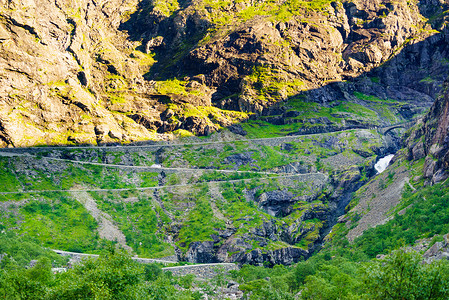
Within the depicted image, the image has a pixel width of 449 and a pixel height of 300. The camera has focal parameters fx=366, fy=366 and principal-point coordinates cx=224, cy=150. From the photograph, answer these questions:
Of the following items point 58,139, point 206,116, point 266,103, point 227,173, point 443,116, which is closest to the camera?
point 443,116

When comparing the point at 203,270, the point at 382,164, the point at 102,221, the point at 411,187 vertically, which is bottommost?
the point at 382,164

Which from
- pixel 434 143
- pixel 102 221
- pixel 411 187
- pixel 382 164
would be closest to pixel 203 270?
pixel 102 221

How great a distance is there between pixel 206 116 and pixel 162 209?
78810mm

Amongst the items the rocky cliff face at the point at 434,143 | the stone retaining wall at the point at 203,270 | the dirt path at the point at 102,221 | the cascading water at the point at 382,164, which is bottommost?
the cascading water at the point at 382,164

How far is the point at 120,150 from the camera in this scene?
149m

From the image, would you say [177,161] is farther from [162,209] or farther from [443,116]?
[443,116]

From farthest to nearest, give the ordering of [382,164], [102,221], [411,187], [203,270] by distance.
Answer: [382,164]
[102,221]
[411,187]
[203,270]

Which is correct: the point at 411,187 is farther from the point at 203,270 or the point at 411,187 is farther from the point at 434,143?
the point at 203,270

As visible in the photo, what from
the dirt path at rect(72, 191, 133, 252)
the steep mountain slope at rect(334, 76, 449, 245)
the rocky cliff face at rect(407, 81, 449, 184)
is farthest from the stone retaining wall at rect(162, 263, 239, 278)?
the rocky cliff face at rect(407, 81, 449, 184)

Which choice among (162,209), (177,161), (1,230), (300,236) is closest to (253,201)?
(300,236)

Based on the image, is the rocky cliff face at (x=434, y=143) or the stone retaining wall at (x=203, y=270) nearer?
the stone retaining wall at (x=203, y=270)

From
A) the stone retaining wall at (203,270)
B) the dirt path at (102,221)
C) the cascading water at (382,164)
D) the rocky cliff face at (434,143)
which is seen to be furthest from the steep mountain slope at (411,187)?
the dirt path at (102,221)

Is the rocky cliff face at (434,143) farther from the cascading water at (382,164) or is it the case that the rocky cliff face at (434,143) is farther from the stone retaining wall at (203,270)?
the stone retaining wall at (203,270)

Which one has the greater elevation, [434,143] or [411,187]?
[434,143]
